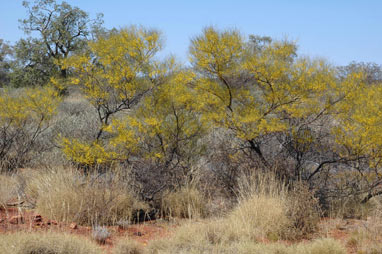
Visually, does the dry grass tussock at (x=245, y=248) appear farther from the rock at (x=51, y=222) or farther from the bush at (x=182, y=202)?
the bush at (x=182, y=202)

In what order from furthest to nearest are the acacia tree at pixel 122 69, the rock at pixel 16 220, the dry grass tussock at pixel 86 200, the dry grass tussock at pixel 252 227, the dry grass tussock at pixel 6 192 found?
the acacia tree at pixel 122 69 < the dry grass tussock at pixel 6 192 < the dry grass tussock at pixel 86 200 < the rock at pixel 16 220 < the dry grass tussock at pixel 252 227

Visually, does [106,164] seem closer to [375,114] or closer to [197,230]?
[197,230]

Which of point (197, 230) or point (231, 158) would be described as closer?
point (197, 230)

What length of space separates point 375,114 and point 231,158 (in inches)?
123

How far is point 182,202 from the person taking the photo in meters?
8.30

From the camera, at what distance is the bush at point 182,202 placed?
8.11 m

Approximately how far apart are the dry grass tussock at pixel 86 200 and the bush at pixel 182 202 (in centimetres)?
53

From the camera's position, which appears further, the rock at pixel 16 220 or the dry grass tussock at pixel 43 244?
the rock at pixel 16 220

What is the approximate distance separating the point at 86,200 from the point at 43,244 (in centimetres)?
215

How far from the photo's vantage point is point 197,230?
19.9 feet

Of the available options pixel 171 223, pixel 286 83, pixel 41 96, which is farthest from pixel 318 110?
pixel 41 96

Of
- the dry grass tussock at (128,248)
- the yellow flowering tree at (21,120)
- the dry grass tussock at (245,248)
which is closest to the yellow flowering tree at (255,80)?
the dry grass tussock at (245,248)

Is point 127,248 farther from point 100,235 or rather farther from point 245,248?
point 245,248

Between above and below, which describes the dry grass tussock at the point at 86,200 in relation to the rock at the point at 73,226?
above
